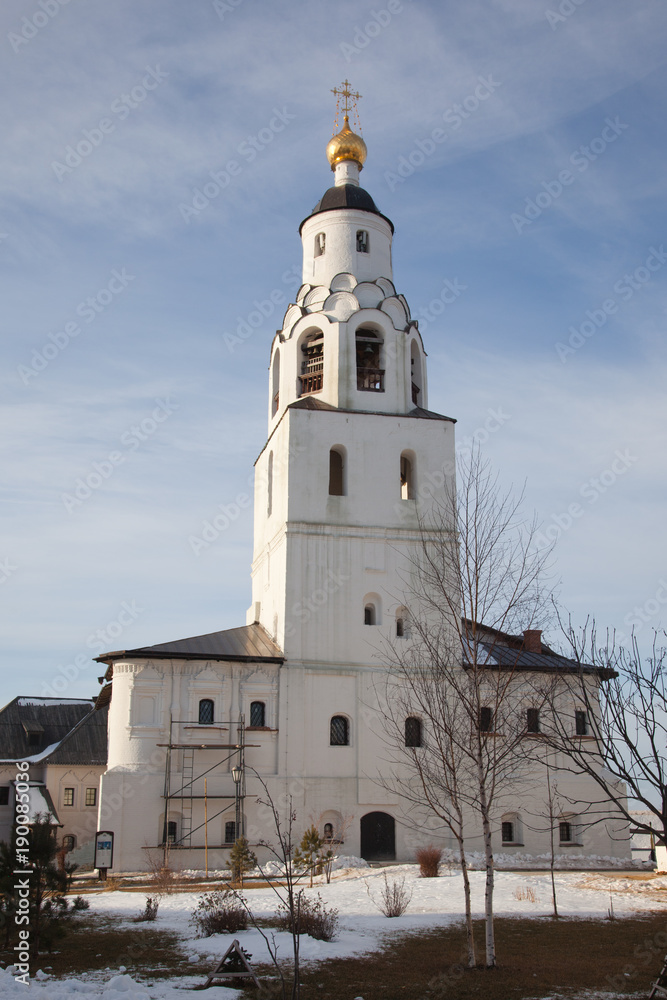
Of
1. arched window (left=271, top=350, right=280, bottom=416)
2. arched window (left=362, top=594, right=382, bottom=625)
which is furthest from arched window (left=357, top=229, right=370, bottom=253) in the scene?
arched window (left=362, top=594, right=382, bottom=625)

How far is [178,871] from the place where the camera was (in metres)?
25.8

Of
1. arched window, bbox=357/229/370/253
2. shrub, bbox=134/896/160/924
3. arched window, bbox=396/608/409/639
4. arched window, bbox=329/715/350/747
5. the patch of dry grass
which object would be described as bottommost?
the patch of dry grass

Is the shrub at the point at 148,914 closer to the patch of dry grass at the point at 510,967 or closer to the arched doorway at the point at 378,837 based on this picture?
the patch of dry grass at the point at 510,967

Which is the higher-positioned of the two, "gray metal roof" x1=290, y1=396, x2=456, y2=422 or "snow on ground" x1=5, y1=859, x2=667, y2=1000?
"gray metal roof" x1=290, y1=396, x2=456, y2=422

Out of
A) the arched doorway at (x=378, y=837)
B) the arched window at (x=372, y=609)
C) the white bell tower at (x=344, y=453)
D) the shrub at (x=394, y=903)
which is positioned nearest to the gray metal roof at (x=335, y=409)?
the white bell tower at (x=344, y=453)

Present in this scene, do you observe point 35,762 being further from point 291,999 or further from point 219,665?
point 291,999

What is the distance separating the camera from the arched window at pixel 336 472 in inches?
1312

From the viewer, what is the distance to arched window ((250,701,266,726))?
29359mm

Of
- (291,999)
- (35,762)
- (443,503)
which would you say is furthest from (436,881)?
(35,762)

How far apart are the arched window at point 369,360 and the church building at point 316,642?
0.27ft

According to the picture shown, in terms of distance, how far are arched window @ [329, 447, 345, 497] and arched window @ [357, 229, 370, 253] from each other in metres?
8.36

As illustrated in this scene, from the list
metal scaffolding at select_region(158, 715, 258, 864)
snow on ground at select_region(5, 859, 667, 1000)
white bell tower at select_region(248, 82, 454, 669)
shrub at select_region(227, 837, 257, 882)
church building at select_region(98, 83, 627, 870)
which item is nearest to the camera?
snow on ground at select_region(5, 859, 667, 1000)

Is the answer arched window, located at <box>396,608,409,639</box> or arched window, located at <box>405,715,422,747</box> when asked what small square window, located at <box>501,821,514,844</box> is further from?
arched window, located at <box>396,608,409,639</box>

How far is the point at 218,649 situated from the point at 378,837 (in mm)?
7736
